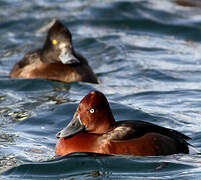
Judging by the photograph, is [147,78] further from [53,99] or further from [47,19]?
[47,19]

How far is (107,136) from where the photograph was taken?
20.5ft

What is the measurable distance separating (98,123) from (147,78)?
477 cm

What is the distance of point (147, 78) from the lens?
1102 centimetres

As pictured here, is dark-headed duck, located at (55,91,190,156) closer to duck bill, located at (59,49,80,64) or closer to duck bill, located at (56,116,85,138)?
duck bill, located at (56,116,85,138)

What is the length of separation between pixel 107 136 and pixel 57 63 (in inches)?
174

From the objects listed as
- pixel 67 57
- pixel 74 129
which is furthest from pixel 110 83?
pixel 74 129

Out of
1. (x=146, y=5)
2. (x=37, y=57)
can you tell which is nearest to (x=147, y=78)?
(x=37, y=57)

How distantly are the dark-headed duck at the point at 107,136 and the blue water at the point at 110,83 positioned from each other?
0.09 meters

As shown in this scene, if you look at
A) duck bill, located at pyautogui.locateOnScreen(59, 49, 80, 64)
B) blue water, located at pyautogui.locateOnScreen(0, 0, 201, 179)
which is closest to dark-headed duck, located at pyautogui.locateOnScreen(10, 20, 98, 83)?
duck bill, located at pyautogui.locateOnScreen(59, 49, 80, 64)

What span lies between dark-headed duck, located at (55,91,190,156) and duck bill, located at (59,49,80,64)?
3.85 m

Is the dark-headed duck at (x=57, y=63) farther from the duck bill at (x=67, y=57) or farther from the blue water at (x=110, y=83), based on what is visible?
the blue water at (x=110, y=83)

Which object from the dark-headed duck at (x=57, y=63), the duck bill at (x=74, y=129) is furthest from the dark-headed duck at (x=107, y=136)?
the dark-headed duck at (x=57, y=63)

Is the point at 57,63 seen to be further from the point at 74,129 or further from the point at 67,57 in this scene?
the point at 74,129

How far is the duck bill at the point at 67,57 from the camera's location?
1024cm
